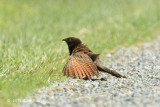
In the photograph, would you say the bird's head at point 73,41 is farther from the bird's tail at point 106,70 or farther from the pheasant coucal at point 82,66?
the bird's tail at point 106,70

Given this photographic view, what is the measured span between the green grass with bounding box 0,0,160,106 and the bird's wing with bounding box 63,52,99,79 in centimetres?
25

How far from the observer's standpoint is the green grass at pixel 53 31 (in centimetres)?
650

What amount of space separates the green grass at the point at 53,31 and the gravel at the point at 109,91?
37 cm

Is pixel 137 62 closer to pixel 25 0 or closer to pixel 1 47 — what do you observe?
pixel 1 47

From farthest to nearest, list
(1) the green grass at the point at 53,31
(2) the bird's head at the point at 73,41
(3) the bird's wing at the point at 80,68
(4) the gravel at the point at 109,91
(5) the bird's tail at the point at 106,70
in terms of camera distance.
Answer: (2) the bird's head at the point at 73,41 → (5) the bird's tail at the point at 106,70 → (3) the bird's wing at the point at 80,68 → (1) the green grass at the point at 53,31 → (4) the gravel at the point at 109,91

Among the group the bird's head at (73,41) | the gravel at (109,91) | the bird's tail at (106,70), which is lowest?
the gravel at (109,91)

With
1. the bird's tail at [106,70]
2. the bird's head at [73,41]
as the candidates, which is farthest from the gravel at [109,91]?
the bird's head at [73,41]

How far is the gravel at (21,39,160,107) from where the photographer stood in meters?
4.98

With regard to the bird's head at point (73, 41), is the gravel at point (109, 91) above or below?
below

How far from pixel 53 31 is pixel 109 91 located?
727 cm

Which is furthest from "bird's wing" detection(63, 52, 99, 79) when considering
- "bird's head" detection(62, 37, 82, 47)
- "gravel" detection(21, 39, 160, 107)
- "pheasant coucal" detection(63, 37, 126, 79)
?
"bird's head" detection(62, 37, 82, 47)

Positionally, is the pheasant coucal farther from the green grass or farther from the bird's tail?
the green grass

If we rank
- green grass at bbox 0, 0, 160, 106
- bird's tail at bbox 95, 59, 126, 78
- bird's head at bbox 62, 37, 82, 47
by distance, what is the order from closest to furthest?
green grass at bbox 0, 0, 160, 106, bird's tail at bbox 95, 59, 126, 78, bird's head at bbox 62, 37, 82, 47

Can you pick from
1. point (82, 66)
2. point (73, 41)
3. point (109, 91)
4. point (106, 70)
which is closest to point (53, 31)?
point (73, 41)
